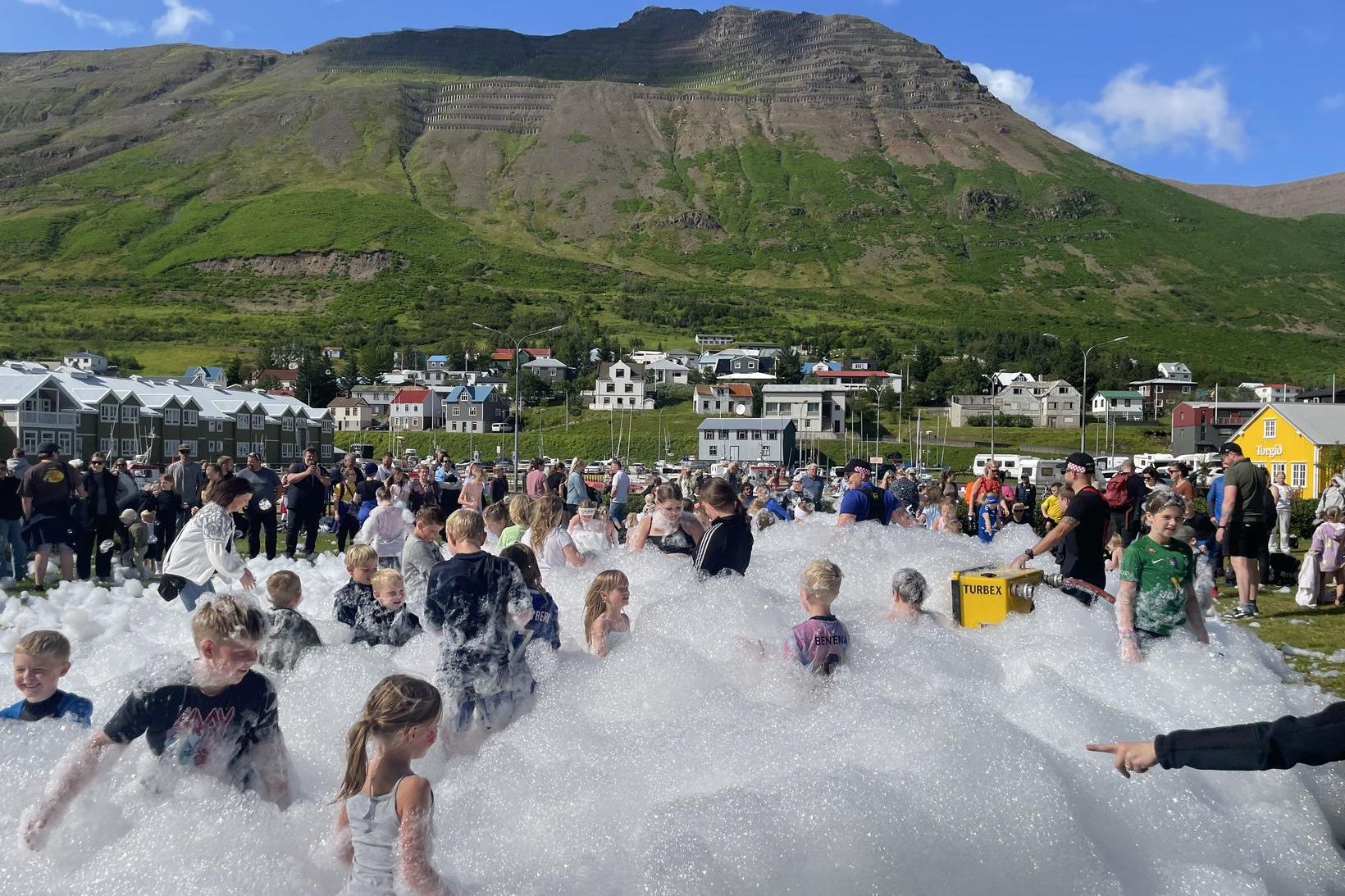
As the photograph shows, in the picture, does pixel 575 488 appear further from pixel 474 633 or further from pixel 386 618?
pixel 474 633

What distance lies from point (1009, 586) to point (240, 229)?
184238 millimetres

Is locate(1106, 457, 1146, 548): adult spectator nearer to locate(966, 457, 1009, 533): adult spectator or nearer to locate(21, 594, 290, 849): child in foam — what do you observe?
locate(966, 457, 1009, 533): adult spectator

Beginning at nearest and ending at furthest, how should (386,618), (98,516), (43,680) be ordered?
(43,680), (386,618), (98,516)

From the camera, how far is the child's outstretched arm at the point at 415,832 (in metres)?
3.70

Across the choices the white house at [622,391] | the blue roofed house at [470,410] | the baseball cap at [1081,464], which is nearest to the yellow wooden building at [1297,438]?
the baseball cap at [1081,464]

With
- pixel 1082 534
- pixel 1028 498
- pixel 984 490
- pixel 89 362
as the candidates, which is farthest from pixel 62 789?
pixel 89 362

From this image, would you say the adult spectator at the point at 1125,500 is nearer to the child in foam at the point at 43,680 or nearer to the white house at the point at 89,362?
the child in foam at the point at 43,680

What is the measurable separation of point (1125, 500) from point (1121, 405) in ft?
334

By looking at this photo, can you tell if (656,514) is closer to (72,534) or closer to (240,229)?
(72,534)

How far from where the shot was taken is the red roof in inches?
4318

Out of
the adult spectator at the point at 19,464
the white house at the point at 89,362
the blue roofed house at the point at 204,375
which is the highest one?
the white house at the point at 89,362

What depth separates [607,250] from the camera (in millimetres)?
190250

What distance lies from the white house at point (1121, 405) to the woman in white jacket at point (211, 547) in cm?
10590

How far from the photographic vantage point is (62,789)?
4270 mm
